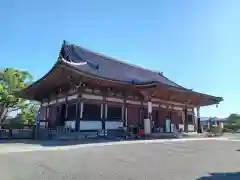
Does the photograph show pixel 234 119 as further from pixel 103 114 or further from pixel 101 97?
pixel 101 97

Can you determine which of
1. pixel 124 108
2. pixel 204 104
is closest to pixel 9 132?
pixel 124 108

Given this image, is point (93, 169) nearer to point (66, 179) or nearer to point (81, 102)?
point (66, 179)

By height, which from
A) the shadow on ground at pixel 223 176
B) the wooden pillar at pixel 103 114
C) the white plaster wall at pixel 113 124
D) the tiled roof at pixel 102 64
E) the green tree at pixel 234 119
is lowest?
the green tree at pixel 234 119

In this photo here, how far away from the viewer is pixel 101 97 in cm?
1513

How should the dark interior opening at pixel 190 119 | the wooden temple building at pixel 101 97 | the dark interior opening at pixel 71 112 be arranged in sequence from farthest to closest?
the dark interior opening at pixel 190 119, the dark interior opening at pixel 71 112, the wooden temple building at pixel 101 97

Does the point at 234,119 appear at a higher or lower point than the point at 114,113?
lower

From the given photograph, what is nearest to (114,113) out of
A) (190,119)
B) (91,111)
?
(91,111)

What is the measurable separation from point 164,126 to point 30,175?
1558 cm

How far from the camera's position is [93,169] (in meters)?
4.76

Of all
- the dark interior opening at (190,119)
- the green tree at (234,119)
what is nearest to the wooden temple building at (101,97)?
the dark interior opening at (190,119)

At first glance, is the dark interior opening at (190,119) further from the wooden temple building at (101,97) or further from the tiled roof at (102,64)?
the tiled roof at (102,64)

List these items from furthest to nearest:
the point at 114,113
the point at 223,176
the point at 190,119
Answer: the point at 190,119 → the point at 114,113 → the point at 223,176

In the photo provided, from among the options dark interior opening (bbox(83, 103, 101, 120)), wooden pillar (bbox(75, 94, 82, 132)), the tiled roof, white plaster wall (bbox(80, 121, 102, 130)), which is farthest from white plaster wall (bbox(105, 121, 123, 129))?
the tiled roof

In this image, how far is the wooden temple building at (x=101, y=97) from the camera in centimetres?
1392
